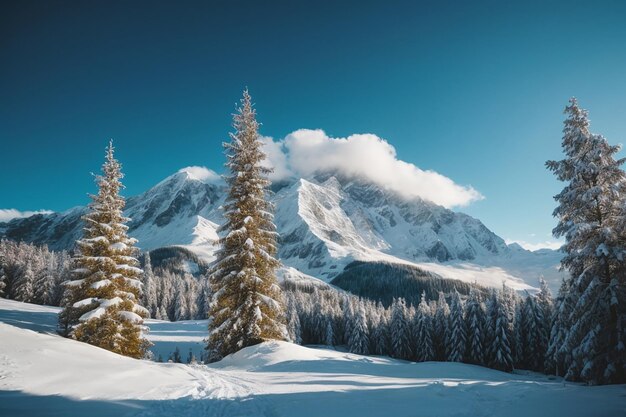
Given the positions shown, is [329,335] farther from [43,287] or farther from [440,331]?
[43,287]

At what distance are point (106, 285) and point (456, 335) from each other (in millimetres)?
49063

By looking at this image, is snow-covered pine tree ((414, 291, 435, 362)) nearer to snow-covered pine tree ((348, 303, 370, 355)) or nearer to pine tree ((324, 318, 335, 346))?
snow-covered pine tree ((348, 303, 370, 355))

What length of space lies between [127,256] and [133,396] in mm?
14182

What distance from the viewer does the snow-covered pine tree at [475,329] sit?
49.3m

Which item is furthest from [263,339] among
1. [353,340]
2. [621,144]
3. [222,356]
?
[353,340]

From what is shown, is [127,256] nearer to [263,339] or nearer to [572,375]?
[263,339]

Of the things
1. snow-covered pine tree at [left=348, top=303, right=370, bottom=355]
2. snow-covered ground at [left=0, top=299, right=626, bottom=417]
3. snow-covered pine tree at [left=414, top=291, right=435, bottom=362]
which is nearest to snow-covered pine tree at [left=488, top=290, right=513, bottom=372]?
snow-covered pine tree at [left=414, top=291, right=435, bottom=362]

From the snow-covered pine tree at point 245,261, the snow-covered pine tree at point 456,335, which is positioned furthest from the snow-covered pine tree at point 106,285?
the snow-covered pine tree at point 456,335

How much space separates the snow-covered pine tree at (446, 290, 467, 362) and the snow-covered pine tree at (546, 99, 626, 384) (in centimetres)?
3905

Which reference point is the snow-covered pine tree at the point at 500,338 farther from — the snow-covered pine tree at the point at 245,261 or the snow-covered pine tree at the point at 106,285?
the snow-covered pine tree at the point at 106,285

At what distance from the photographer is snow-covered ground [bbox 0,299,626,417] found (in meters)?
7.87

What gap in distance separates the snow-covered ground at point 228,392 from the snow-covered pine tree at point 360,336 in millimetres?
58492

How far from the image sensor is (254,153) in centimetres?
2016

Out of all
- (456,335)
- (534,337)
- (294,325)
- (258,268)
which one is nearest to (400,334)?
(456,335)
